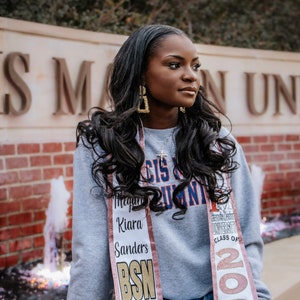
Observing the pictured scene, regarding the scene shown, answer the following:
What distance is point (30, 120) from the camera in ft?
13.1

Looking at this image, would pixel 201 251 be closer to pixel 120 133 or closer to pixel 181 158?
pixel 181 158

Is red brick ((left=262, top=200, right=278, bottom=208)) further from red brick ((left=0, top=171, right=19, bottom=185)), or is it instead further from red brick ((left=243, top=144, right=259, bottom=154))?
red brick ((left=0, top=171, right=19, bottom=185))

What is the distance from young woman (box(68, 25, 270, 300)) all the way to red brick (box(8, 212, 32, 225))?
2.29 m

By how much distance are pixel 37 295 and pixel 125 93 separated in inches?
85.4

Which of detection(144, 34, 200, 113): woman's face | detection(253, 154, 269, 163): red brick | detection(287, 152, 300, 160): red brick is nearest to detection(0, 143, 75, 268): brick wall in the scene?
detection(253, 154, 269, 163): red brick

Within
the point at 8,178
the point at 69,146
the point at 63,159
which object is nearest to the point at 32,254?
the point at 8,178

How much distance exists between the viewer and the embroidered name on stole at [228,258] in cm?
157

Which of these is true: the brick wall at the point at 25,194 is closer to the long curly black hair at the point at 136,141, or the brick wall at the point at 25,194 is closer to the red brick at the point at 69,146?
the red brick at the point at 69,146

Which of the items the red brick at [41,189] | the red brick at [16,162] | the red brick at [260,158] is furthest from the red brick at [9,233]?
the red brick at [260,158]

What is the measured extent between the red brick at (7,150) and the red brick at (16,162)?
0.04m

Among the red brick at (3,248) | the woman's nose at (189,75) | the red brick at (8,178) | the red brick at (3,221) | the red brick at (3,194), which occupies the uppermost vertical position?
the woman's nose at (189,75)

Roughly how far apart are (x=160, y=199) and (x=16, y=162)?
246 cm

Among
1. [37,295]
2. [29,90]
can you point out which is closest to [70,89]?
[29,90]

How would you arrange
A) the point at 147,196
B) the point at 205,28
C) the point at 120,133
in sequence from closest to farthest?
the point at 147,196 → the point at 120,133 → the point at 205,28
